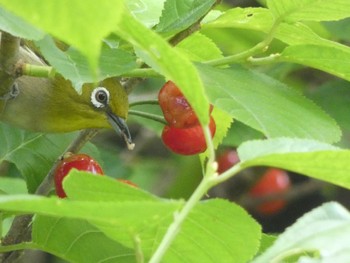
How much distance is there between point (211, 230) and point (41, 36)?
0.45 meters

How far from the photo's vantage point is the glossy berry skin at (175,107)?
223 cm

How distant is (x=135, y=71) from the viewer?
77.5 inches

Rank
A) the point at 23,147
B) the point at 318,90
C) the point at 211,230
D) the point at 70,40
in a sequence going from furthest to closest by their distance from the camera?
→ the point at 318,90, the point at 23,147, the point at 211,230, the point at 70,40

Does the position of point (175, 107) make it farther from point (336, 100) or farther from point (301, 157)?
point (336, 100)

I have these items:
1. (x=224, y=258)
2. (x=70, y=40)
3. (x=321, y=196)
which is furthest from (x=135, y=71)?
(x=321, y=196)

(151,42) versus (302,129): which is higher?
Result: (151,42)

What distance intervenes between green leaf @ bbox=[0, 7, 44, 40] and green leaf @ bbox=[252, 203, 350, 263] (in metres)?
0.58

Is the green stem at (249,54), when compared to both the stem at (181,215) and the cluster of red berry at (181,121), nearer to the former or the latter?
the cluster of red berry at (181,121)

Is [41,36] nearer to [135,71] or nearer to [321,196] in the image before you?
[135,71]

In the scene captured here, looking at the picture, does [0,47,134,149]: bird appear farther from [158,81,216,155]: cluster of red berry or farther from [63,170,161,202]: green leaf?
[63,170,161,202]: green leaf

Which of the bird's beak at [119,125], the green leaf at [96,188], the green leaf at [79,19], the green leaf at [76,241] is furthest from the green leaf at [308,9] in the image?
the bird's beak at [119,125]

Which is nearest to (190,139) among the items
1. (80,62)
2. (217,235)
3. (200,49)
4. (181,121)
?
(181,121)

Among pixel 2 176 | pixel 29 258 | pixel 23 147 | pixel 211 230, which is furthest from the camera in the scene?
pixel 29 258

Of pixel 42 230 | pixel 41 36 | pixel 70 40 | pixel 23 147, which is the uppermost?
pixel 70 40
